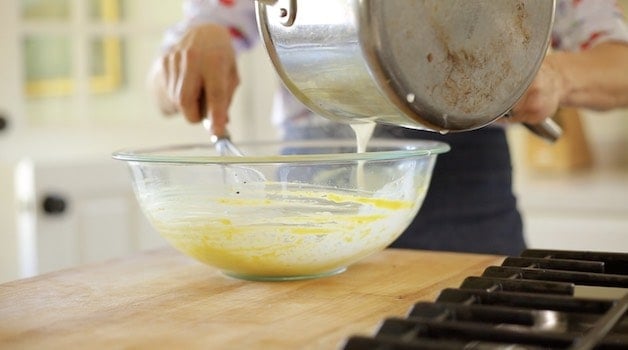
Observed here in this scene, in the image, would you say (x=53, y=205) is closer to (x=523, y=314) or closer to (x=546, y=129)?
(x=546, y=129)

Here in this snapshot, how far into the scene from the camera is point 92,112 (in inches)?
83.4

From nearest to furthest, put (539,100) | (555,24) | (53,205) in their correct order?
(539,100)
(555,24)
(53,205)

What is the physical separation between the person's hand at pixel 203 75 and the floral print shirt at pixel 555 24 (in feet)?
0.44

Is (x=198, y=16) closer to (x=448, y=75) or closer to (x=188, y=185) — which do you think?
(x=188, y=185)

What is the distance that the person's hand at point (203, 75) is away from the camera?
106cm

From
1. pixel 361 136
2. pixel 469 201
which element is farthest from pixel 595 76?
pixel 361 136

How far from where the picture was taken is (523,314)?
626 mm

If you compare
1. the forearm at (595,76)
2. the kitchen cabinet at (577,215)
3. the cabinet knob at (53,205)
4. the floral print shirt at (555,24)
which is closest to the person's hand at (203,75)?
the floral print shirt at (555,24)

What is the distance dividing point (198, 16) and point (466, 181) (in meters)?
0.42

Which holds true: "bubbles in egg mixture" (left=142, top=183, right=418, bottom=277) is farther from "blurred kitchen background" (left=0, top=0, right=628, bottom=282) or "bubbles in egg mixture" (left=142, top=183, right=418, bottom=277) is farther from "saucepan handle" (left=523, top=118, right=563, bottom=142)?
"blurred kitchen background" (left=0, top=0, right=628, bottom=282)

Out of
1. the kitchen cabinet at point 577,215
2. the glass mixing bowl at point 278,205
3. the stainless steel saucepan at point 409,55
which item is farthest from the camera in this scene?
the kitchen cabinet at point 577,215

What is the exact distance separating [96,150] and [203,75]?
3.66 ft

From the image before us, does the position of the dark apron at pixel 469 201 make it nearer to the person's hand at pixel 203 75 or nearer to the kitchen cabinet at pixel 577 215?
the person's hand at pixel 203 75

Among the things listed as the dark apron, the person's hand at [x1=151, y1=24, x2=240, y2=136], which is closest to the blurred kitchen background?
the dark apron
